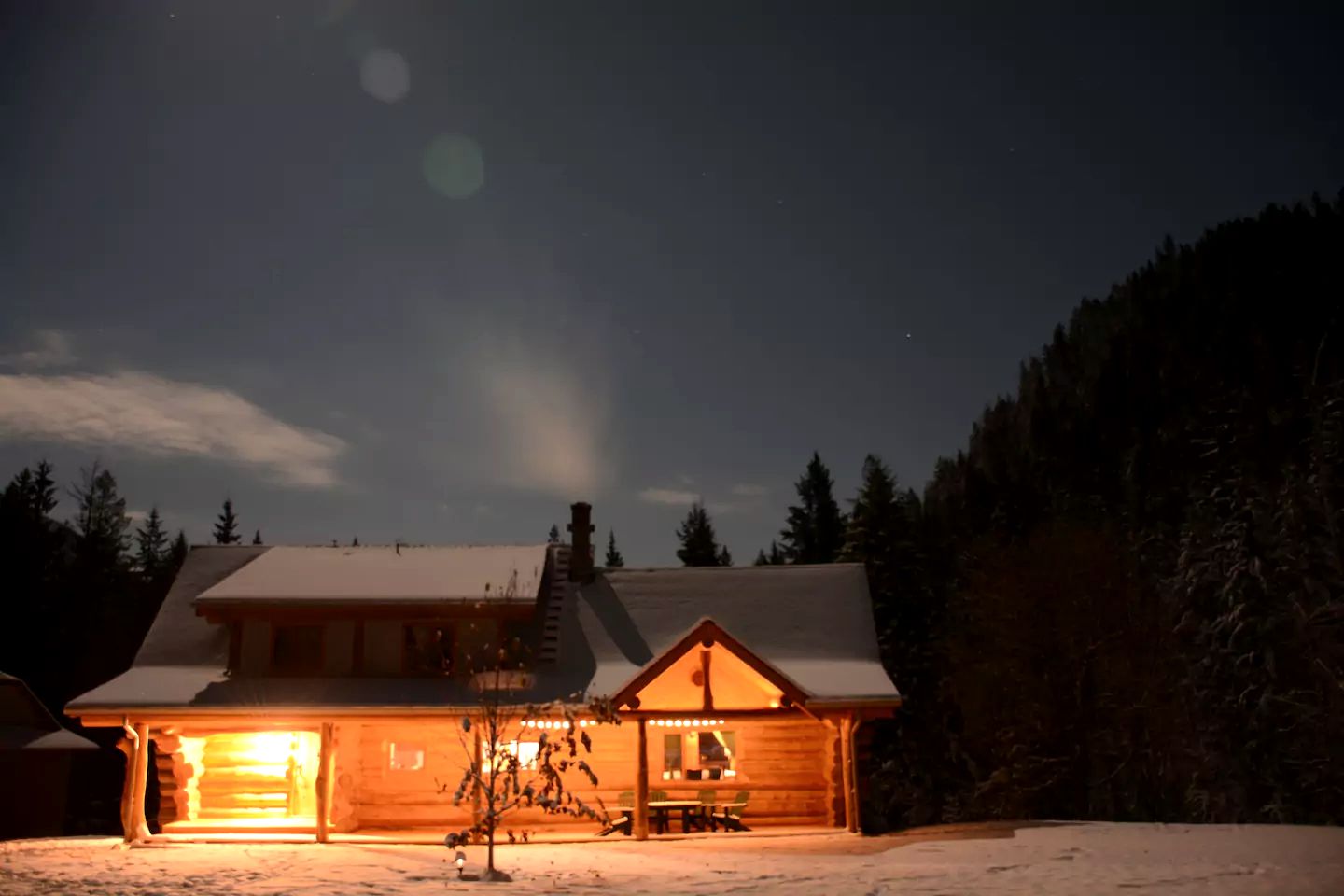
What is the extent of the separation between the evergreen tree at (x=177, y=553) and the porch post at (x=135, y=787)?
1167 inches

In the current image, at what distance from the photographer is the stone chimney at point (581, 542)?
92.3 feet

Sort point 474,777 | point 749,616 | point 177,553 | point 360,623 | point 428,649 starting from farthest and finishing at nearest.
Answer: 1. point 177,553
2. point 749,616
3. point 360,623
4. point 428,649
5. point 474,777

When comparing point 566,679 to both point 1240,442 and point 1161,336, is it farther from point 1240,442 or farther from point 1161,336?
point 1161,336

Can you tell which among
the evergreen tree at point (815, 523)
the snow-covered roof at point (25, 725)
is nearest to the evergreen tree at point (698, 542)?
the evergreen tree at point (815, 523)

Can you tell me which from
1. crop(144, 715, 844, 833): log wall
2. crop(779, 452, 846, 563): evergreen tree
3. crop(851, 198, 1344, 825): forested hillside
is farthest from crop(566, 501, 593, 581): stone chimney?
crop(779, 452, 846, 563): evergreen tree

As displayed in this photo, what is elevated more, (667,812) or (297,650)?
(297,650)

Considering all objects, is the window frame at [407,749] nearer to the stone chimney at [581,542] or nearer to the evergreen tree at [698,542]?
the stone chimney at [581,542]

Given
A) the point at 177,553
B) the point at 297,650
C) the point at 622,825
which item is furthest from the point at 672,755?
the point at 177,553

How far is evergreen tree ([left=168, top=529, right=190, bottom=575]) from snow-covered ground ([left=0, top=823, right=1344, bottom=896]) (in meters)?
31.5

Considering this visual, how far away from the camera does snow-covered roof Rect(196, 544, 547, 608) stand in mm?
24062

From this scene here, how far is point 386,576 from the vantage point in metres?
25.7

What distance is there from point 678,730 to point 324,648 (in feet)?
26.7

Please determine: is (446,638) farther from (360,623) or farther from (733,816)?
(733,816)

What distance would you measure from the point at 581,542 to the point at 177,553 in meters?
34.4
